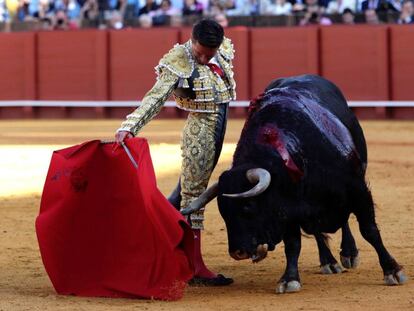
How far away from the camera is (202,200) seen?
5.12 meters

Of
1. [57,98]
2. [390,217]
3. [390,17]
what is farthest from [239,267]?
[57,98]

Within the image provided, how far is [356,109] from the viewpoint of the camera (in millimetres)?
15797

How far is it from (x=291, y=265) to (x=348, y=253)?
2.28 ft

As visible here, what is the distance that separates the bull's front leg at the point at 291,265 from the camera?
503 centimetres

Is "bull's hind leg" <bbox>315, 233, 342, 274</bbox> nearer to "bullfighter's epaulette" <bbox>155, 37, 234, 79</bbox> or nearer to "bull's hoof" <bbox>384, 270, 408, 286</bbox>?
"bull's hoof" <bbox>384, 270, 408, 286</bbox>

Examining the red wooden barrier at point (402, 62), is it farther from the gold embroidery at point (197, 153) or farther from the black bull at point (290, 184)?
the gold embroidery at point (197, 153)

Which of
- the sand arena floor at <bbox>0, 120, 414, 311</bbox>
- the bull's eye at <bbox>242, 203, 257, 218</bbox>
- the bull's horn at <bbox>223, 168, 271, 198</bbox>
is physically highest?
the bull's horn at <bbox>223, 168, 271, 198</bbox>

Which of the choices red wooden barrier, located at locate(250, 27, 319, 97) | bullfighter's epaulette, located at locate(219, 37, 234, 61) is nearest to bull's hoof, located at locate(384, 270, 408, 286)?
bullfighter's epaulette, located at locate(219, 37, 234, 61)

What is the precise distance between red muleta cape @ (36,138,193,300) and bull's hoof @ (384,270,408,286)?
937 millimetres

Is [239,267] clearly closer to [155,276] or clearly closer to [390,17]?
[155,276]

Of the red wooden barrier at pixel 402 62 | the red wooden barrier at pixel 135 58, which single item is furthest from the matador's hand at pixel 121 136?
the red wooden barrier at pixel 135 58

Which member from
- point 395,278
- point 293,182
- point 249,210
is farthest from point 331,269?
point 249,210

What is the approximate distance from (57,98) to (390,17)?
17.3 ft

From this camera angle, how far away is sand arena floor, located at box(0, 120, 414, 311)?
4.76 meters
